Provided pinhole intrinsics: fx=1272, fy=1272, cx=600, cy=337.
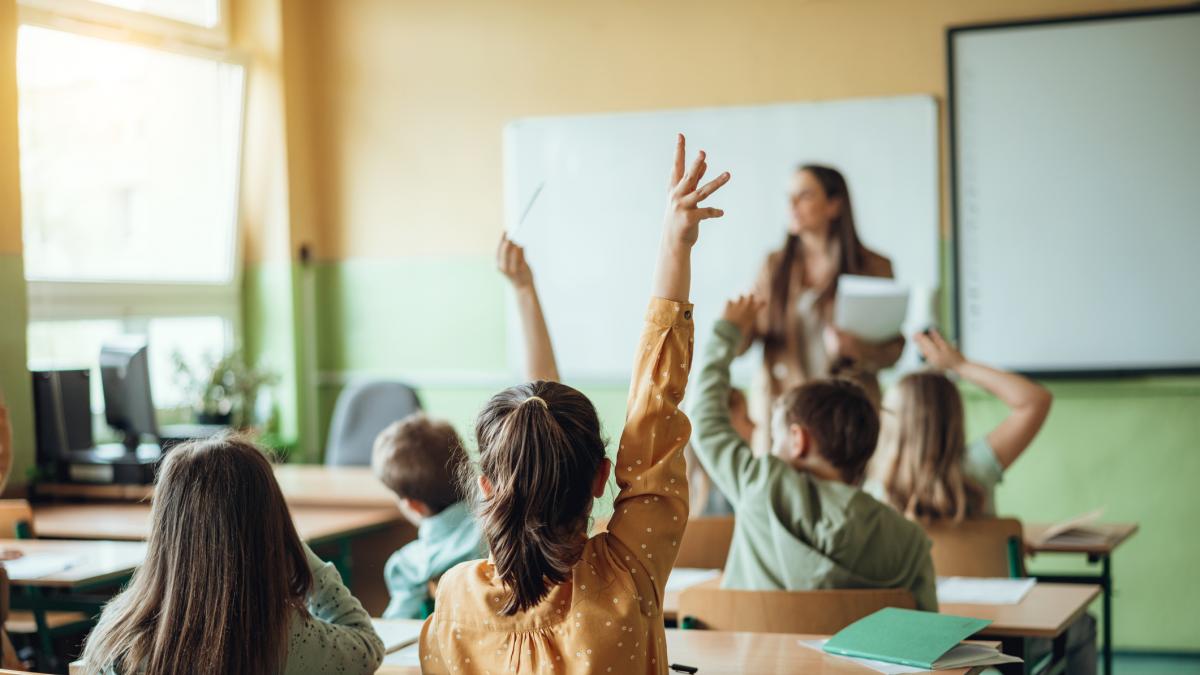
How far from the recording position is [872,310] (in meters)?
3.85

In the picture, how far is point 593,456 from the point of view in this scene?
1.57 meters

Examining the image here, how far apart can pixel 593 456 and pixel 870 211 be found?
11.7 ft

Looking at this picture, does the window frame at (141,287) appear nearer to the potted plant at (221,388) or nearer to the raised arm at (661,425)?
the potted plant at (221,388)

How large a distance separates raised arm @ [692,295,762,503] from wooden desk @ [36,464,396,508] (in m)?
1.76

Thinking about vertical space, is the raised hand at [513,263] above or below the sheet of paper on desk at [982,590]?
above

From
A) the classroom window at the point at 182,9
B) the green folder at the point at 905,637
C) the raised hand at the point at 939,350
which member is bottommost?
the green folder at the point at 905,637

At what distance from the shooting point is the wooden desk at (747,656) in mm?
1846

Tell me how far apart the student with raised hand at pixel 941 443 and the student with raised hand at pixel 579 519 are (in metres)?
1.39

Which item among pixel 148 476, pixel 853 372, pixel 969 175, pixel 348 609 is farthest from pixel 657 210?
pixel 348 609

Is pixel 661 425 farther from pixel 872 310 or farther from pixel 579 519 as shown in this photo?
pixel 872 310

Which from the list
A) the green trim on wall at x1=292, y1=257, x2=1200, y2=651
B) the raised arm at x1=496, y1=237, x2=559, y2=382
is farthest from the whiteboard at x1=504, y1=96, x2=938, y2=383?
the raised arm at x1=496, y1=237, x2=559, y2=382

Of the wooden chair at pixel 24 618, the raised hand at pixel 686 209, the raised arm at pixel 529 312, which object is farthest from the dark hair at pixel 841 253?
the raised hand at pixel 686 209

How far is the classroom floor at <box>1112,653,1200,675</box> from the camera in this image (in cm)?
452

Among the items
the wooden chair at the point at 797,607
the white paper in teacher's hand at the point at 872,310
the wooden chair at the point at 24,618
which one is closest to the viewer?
the wooden chair at the point at 797,607
